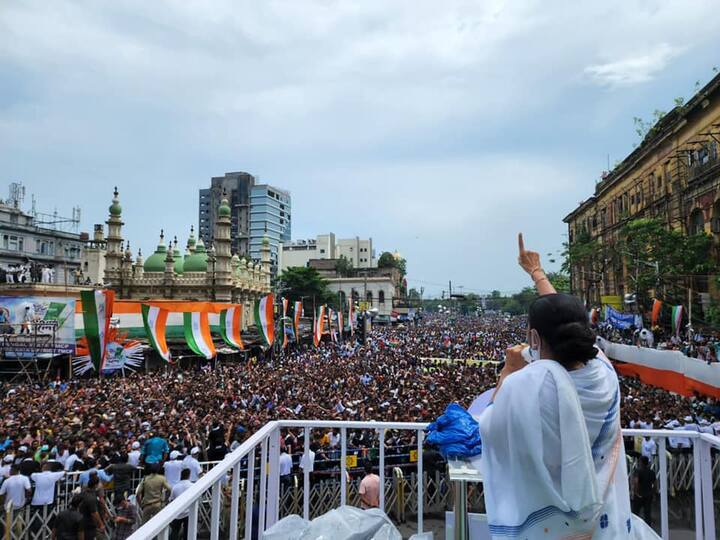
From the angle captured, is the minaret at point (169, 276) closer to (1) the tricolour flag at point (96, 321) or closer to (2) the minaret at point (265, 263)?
(2) the minaret at point (265, 263)

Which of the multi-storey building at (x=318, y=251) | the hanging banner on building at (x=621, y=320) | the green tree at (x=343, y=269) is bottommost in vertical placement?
the hanging banner on building at (x=621, y=320)

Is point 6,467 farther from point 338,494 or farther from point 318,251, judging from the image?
point 318,251

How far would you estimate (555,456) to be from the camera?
190 centimetres

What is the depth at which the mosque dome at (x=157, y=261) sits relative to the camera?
48.4 metres

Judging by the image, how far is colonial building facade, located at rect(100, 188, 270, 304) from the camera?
1751 inches

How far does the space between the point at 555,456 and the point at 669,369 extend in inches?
697

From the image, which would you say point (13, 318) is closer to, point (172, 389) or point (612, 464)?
point (172, 389)

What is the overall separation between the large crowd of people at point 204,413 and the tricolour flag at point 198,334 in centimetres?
126

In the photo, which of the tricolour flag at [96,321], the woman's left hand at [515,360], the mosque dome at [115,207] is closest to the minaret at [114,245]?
→ the mosque dome at [115,207]

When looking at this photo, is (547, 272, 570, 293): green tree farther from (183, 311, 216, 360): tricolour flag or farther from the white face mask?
the white face mask

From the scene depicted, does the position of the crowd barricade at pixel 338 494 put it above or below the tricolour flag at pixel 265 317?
below

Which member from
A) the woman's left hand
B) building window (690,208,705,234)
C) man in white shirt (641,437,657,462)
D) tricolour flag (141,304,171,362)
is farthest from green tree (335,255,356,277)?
the woman's left hand

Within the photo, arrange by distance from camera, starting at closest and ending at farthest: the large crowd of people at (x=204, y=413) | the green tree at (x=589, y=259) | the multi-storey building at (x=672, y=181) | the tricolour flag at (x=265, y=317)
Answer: the large crowd of people at (x=204, y=413) → the multi-storey building at (x=672, y=181) → the tricolour flag at (x=265, y=317) → the green tree at (x=589, y=259)

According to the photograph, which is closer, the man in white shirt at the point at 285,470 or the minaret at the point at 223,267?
the man in white shirt at the point at 285,470
